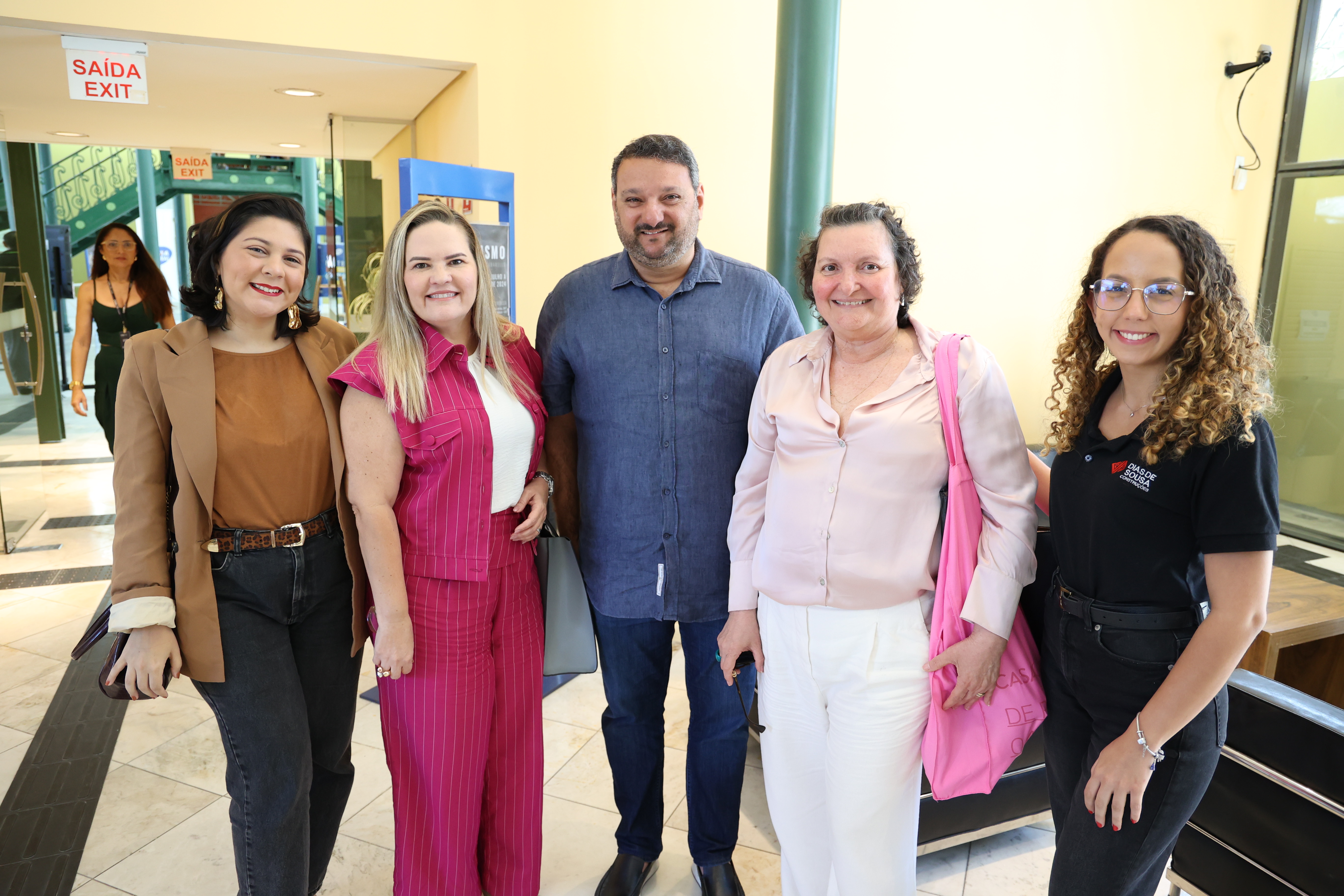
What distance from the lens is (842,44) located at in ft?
15.5

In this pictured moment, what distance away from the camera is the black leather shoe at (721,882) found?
2.36 metres

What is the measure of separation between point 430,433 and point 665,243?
0.73 m

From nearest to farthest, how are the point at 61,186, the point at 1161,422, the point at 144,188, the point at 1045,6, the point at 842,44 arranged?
the point at 1161,422
the point at 842,44
the point at 1045,6
the point at 61,186
the point at 144,188

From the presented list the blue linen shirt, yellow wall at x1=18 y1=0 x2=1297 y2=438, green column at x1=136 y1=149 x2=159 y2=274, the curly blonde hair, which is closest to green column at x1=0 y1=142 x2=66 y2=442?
→ yellow wall at x1=18 y1=0 x2=1297 y2=438

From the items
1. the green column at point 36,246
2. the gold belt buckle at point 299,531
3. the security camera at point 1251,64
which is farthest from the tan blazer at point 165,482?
the green column at point 36,246

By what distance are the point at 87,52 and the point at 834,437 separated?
3.93 metres

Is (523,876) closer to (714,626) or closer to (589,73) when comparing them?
(714,626)

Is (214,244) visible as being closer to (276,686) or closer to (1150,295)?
(276,686)

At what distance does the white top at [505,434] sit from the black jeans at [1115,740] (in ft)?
3.94

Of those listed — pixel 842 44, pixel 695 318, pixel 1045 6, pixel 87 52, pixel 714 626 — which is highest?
pixel 1045 6

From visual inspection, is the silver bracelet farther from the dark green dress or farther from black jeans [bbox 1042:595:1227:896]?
the dark green dress

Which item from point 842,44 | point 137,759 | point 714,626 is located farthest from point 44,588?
point 842,44

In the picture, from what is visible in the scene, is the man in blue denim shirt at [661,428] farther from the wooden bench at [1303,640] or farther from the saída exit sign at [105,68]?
the saída exit sign at [105,68]

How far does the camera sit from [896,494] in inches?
67.0
